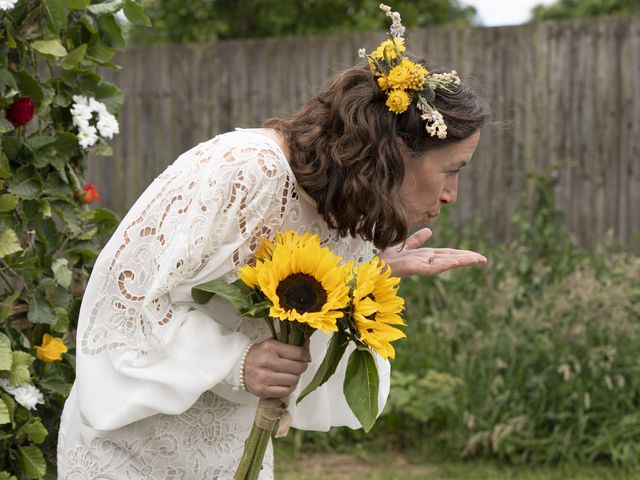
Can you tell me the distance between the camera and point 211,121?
828 cm

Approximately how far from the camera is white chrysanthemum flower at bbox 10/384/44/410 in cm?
278

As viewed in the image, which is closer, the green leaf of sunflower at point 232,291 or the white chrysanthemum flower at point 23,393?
the green leaf of sunflower at point 232,291

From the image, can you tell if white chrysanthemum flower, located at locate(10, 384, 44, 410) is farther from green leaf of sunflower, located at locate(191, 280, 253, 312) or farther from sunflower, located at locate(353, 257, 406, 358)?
sunflower, located at locate(353, 257, 406, 358)

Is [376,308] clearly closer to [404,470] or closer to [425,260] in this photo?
[425,260]

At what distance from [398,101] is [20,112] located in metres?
1.17

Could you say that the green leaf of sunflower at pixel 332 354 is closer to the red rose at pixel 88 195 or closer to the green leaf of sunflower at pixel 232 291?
the green leaf of sunflower at pixel 232 291

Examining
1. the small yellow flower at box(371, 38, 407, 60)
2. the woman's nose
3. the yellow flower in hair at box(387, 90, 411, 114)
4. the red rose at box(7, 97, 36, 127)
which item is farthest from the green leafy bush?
the woman's nose

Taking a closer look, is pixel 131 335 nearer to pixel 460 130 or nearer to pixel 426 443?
pixel 460 130

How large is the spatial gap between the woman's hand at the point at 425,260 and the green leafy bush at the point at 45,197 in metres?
1.01

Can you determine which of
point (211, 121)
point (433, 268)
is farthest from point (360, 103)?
point (211, 121)

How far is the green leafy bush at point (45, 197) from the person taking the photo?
9.16ft

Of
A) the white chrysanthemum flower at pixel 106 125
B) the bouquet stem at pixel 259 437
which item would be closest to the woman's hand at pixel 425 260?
the bouquet stem at pixel 259 437

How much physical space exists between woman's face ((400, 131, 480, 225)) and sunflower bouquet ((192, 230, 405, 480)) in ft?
1.06

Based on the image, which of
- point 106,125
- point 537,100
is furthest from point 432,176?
point 537,100
